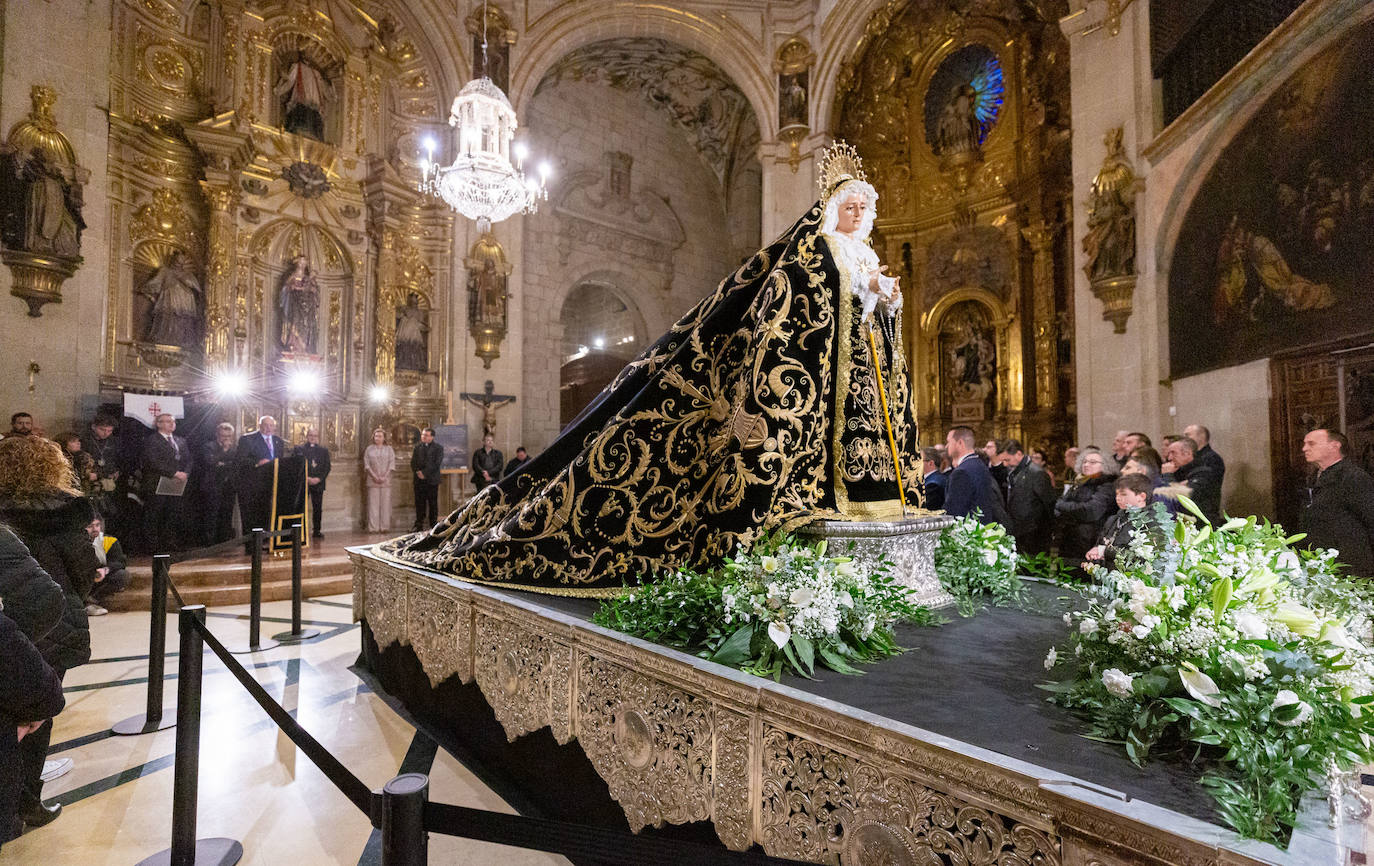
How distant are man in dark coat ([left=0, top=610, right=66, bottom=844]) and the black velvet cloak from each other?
1.45 metres

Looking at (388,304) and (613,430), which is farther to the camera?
(388,304)

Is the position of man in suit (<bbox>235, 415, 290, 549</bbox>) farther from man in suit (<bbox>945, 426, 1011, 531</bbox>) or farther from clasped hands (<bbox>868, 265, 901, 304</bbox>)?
clasped hands (<bbox>868, 265, 901, 304</bbox>)

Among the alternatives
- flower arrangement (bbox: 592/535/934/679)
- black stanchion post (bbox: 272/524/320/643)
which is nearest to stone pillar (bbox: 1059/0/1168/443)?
flower arrangement (bbox: 592/535/934/679)

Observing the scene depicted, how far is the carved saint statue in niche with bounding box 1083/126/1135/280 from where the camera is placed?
816 cm

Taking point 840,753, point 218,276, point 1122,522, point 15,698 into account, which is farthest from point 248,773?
point 218,276

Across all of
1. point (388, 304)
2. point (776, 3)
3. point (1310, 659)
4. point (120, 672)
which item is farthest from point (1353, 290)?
point (388, 304)

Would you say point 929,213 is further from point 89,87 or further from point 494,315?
point 89,87

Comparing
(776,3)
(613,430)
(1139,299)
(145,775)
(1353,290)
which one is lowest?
(145,775)

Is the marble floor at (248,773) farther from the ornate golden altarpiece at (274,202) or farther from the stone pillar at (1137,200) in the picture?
the stone pillar at (1137,200)

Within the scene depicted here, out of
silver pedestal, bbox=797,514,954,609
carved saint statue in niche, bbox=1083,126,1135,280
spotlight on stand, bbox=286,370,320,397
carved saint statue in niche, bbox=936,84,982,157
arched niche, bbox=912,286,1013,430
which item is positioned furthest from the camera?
carved saint statue in niche, bbox=936,84,982,157

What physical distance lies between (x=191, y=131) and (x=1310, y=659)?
12535mm

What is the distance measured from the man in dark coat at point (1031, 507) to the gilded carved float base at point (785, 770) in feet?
14.3

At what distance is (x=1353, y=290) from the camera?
5348 mm

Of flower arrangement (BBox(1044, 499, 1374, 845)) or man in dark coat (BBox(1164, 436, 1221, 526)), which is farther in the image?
man in dark coat (BBox(1164, 436, 1221, 526))
